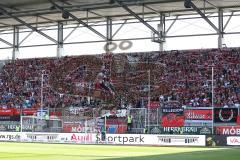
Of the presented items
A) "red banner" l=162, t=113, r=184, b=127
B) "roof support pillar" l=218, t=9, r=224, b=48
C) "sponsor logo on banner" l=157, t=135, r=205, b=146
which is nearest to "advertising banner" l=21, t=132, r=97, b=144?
"red banner" l=162, t=113, r=184, b=127

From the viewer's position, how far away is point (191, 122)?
41.4 m

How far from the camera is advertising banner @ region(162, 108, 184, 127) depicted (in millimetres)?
41312

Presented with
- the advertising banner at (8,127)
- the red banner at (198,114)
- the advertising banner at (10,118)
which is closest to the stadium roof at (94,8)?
the advertising banner at (10,118)

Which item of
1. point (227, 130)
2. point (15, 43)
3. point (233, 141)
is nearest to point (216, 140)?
point (233, 141)

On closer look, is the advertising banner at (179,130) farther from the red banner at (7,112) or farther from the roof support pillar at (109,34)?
the roof support pillar at (109,34)

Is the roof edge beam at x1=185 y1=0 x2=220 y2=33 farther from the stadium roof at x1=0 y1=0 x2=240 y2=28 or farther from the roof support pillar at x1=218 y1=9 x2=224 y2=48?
the stadium roof at x1=0 y1=0 x2=240 y2=28

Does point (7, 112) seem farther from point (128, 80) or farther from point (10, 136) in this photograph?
point (128, 80)

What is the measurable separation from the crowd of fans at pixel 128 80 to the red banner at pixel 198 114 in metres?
5.31

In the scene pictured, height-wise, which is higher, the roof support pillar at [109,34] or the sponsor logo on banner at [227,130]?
the roof support pillar at [109,34]

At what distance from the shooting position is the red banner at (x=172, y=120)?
41.3 m

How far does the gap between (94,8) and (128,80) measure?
8109mm

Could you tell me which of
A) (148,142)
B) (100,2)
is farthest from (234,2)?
(148,142)

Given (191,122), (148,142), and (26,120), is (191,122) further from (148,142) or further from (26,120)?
(26,120)

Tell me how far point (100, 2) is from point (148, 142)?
18197 mm
